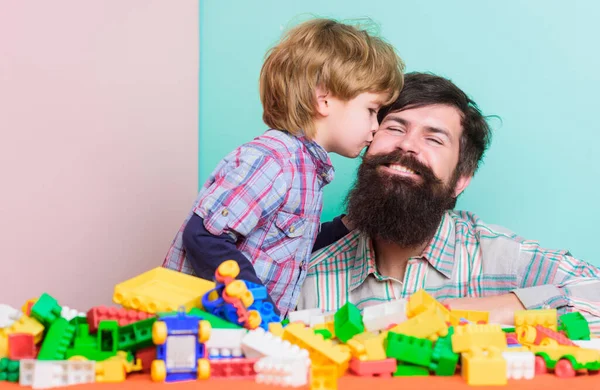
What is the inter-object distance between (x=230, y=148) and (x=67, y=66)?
2.53 ft

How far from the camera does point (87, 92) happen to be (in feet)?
6.31

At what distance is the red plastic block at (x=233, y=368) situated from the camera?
86 centimetres

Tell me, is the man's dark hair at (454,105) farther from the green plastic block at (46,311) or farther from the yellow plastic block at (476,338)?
the green plastic block at (46,311)

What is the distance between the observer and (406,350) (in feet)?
2.92

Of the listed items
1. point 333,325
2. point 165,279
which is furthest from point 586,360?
point 165,279

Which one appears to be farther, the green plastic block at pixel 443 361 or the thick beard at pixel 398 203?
the thick beard at pixel 398 203

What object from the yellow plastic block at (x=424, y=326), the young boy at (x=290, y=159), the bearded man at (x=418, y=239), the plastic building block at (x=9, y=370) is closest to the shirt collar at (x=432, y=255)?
the bearded man at (x=418, y=239)

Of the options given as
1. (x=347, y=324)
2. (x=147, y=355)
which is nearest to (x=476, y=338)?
(x=347, y=324)

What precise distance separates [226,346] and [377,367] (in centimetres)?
19

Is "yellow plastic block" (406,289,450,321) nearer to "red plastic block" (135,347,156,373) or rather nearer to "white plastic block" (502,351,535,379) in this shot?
"white plastic block" (502,351,535,379)

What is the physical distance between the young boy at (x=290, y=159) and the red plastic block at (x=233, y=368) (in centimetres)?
50

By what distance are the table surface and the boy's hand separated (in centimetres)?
57

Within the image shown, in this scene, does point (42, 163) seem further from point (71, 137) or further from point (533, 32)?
point (533, 32)

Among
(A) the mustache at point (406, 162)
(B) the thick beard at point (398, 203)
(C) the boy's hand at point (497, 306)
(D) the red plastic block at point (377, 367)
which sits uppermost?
(A) the mustache at point (406, 162)
